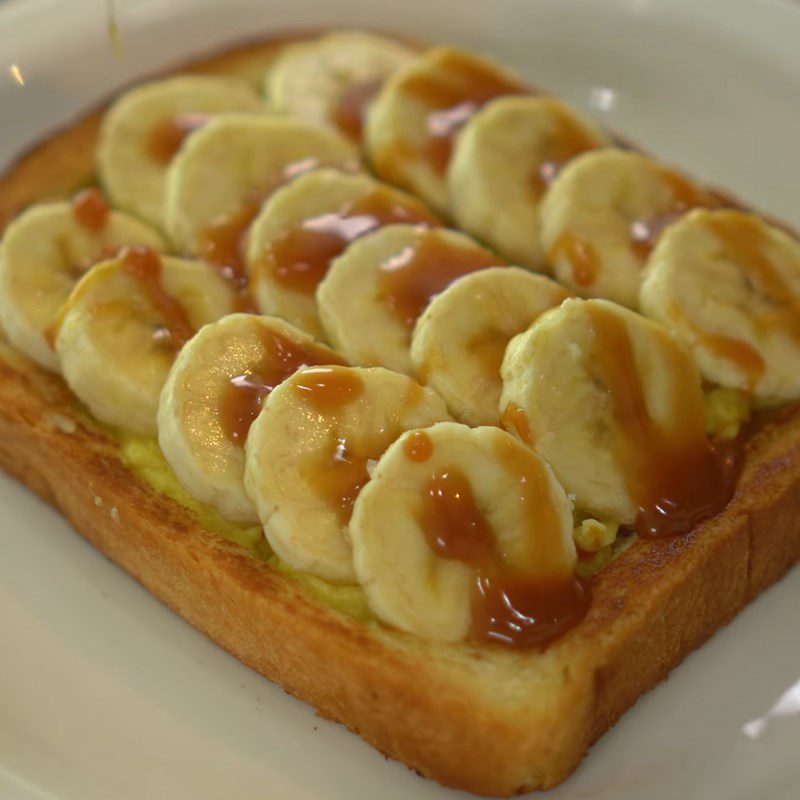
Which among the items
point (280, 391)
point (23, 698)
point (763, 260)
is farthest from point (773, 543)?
point (23, 698)

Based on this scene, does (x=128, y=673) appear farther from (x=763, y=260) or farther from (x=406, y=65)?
(x=406, y=65)

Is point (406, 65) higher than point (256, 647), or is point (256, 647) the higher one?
point (406, 65)

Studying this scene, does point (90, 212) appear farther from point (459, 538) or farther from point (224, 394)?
point (459, 538)

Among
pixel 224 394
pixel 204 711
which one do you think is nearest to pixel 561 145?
pixel 224 394

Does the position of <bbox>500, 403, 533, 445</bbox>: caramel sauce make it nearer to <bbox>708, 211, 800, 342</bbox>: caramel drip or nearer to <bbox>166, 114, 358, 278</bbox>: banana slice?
<bbox>708, 211, 800, 342</bbox>: caramel drip

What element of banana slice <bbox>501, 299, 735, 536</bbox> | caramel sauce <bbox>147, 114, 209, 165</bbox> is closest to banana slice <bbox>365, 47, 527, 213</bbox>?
caramel sauce <bbox>147, 114, 209, 165</bbox>

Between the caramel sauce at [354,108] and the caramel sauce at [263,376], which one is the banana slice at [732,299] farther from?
the caramel sauce at [354,108]
